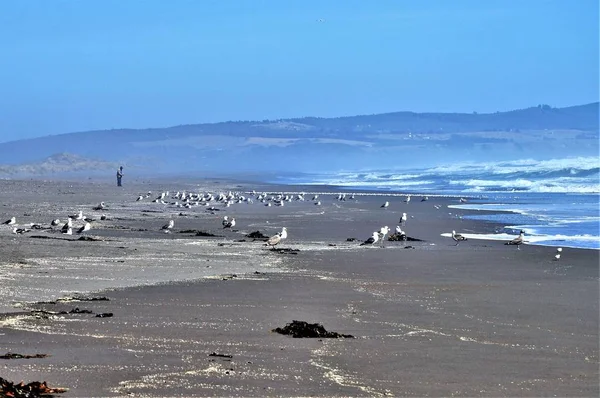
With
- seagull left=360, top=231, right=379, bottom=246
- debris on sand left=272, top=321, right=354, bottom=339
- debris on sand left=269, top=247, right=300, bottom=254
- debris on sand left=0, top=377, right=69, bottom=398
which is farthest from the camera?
seagull left=360, top=231, right=379, bottom=246

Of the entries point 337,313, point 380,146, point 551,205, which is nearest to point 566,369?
point 337,313

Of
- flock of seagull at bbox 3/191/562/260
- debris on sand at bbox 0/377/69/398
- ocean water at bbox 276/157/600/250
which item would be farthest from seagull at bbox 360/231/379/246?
debris on sand at bbox 0/377/69/398

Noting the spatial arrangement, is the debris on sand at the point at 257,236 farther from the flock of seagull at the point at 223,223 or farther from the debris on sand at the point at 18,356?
the debris on sand at the point at 18,356

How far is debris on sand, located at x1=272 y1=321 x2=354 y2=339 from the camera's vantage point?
903 centimetres

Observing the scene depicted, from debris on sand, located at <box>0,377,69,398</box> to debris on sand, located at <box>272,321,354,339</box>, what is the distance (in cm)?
270

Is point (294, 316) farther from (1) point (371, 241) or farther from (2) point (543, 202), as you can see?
(2) point (543, 202)

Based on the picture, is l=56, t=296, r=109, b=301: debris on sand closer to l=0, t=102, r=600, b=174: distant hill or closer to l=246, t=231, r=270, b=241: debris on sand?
l=246, t=231, r=270, b=241: debris on sand

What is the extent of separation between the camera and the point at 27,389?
6.57 meters

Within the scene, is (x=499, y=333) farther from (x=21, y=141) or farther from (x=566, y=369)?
(x=21, y=141)

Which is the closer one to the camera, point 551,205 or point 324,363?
point 324,363

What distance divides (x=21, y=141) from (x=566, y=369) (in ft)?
576

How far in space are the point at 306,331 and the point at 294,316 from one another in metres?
1.18

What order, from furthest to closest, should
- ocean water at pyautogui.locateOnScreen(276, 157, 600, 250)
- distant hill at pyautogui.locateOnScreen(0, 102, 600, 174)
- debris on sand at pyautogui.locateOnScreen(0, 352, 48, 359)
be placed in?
distant hill at pyautogui.locateOnScreen(0, 102, 600, 174)
ocean water at pyautogui.locateOnScreen(276, 157, 600, 250)
debris on sand at pyautogui.locateOnScreen(0, 352, 48, 359)

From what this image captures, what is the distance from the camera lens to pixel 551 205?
33875 millimetres
